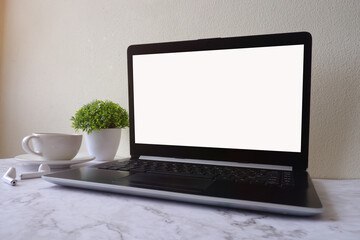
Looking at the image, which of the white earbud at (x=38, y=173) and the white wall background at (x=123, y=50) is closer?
the white earbud at (x=38, y=173)

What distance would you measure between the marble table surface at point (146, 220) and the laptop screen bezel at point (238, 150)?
149mm

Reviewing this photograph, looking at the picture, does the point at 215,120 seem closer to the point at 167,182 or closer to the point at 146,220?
the point at 167,182

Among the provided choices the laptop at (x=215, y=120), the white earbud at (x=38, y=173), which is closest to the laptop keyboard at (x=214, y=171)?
the laptop at (x=215, y=120)

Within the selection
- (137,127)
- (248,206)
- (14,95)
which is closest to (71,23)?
(14,95)

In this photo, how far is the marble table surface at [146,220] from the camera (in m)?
0.37

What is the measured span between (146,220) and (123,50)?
0.80m

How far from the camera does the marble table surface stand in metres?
0.37

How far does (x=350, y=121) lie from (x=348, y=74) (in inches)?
4.9

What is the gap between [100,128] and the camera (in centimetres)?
92

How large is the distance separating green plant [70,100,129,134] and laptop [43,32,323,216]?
0.14 metres

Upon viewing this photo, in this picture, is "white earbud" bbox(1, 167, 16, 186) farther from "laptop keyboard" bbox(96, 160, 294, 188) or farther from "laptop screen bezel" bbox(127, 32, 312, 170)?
"laptop screen bezel" bbox(127, 32, 312, 170)

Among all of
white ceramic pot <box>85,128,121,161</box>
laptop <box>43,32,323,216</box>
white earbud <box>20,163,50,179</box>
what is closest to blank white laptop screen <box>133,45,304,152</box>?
laptop <box>43,32,323,216</box>

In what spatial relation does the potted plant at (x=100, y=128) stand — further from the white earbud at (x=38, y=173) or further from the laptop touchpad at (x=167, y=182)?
the laptop touchpad at (x=167, y=182)

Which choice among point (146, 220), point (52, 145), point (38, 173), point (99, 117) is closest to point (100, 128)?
point (99, 117)
